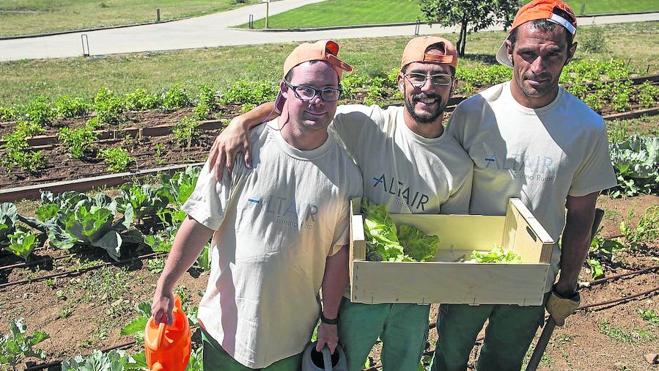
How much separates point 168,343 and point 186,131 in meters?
6.33

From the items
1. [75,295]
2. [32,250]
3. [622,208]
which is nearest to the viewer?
[75,295]

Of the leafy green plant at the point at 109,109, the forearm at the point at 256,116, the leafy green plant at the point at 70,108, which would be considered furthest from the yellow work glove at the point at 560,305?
the leafy green plant at the point at 70,108

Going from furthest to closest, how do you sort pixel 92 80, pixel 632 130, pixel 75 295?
pixel 92 80, pixel 632 130, pixel 75 295

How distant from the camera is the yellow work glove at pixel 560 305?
10.5 ft

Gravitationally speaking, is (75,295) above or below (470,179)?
below

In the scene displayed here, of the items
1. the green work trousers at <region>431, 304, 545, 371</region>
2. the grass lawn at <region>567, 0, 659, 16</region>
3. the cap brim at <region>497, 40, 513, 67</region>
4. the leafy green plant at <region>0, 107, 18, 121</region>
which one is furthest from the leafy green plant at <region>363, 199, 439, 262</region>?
the grass lawn at <region>567, 0, 659, 16</region>

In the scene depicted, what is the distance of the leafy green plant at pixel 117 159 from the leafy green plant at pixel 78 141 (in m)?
0.35

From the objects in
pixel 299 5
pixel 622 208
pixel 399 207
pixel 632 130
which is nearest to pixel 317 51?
pixel 399 207

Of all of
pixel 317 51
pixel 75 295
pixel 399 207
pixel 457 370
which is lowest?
pixel 75 295

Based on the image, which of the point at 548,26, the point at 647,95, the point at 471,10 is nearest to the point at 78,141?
the point at 548,26

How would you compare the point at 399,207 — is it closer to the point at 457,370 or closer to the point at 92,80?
the point at 457,370

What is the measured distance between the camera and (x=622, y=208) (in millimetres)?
7250

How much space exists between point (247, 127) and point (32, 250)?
13.5ft

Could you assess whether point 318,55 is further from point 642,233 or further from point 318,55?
point 642,233
